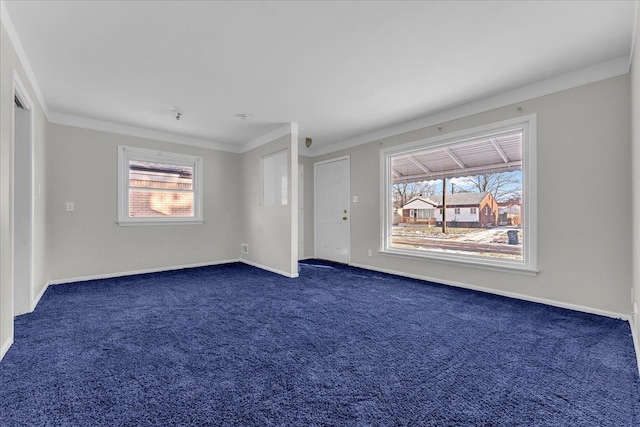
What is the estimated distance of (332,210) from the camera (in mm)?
5918

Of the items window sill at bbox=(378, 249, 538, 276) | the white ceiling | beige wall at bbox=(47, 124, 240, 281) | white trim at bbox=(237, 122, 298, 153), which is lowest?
window sill at bbox=(378, 249, 538, 276)

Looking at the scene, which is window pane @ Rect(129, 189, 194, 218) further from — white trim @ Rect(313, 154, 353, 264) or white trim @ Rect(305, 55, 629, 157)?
white trim @ Rect(305, 55, 629, 157)

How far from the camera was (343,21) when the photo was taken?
2.19m

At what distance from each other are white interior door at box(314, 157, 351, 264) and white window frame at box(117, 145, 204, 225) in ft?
7.54

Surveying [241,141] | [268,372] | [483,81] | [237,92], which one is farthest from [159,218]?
[483,81]

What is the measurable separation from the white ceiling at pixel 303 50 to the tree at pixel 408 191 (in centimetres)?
118

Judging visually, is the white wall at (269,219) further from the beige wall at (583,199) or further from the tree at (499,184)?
the beige wall at (583,199)

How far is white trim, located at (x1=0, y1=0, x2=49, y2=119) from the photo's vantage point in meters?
2.04

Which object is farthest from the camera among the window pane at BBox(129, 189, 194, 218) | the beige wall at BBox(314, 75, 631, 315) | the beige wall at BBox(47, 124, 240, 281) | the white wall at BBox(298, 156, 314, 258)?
the white wall at BBox(298, 156, 314, 258)

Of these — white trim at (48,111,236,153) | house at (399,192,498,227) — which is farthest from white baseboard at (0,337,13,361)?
house at (399,192,498,227)

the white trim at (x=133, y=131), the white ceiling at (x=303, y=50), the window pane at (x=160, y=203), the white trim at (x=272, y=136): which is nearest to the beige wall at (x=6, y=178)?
the white ceiling at (x=303, y=50)

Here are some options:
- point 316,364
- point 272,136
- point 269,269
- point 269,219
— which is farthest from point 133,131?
point 316,364

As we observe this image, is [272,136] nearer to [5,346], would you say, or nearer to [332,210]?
[332,210]

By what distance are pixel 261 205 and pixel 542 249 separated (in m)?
4.08
